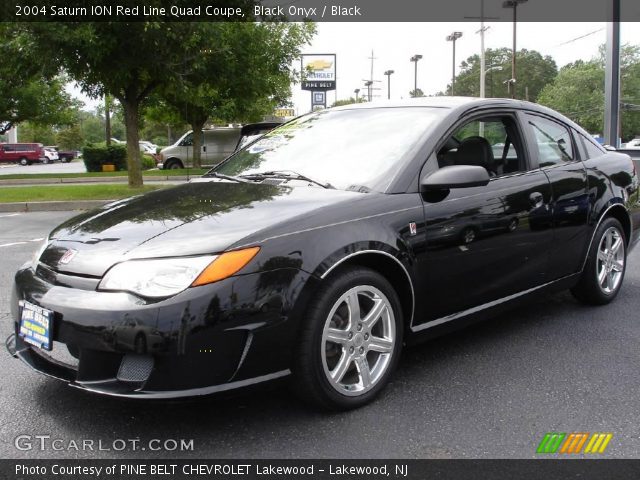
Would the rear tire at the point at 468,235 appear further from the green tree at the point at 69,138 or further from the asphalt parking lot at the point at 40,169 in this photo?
the green tree at the point at 69,138

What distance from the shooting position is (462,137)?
383cm

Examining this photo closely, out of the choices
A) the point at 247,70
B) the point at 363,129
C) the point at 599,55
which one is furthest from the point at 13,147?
the point at 599,55

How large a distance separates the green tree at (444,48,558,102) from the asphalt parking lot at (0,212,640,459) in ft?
308

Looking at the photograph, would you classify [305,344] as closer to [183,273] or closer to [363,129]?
[183,273]

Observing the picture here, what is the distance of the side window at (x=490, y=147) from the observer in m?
3.82

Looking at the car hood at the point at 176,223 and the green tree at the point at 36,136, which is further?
the green tree at the point at 36,136

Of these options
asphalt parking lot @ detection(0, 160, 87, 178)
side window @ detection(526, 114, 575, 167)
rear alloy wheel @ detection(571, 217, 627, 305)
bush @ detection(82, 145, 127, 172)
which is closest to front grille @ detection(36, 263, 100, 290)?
side window @ detection(526, 114, 575, 167)

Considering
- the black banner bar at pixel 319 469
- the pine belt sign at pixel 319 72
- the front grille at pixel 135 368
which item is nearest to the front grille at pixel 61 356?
the front grille at pixel 135 368

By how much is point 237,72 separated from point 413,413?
14809 mm

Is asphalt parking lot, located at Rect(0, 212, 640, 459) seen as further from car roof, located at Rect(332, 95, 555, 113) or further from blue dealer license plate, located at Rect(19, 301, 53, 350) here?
car roof, located at Rect(332, 95, 555, 113)

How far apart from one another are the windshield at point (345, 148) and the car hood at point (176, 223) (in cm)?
23

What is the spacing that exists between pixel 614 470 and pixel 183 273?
6.00 ft

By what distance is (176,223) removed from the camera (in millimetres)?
2812

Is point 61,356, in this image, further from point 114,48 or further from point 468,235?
point 114,48
